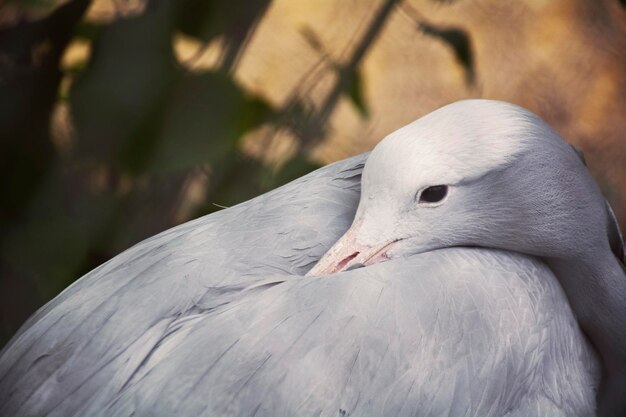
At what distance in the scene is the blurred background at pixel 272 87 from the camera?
4.05ft

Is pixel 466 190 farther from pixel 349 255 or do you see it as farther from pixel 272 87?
pixel 272 87

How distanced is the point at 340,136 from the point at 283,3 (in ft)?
0.70

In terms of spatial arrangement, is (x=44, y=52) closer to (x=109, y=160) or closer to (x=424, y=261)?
(x=109, y=160)

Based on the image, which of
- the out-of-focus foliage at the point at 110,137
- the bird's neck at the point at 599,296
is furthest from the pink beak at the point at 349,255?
the out-of-focus foliage at the point at 110,137

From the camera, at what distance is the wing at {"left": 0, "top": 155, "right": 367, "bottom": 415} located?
77 cm

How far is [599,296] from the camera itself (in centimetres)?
86

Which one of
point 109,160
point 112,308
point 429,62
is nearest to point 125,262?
point 112,308

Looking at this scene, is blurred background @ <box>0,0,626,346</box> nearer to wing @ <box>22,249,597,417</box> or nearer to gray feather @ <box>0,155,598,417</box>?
gray feather @ <box>0,155,598,417</box>

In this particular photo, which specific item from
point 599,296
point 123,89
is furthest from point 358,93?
point 599,296

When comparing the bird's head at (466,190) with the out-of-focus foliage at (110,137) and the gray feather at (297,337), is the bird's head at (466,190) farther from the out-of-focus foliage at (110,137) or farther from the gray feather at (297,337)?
the out-of-focus foliage at (110,137)

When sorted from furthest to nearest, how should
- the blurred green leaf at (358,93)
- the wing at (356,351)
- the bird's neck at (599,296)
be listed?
the blurred green leaf at (358,93) → the bird's neck at (599,296) → the wing at (356,351)

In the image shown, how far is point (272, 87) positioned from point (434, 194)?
2.04 feet

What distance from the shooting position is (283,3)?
131 cm

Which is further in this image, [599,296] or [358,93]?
[358,93]
